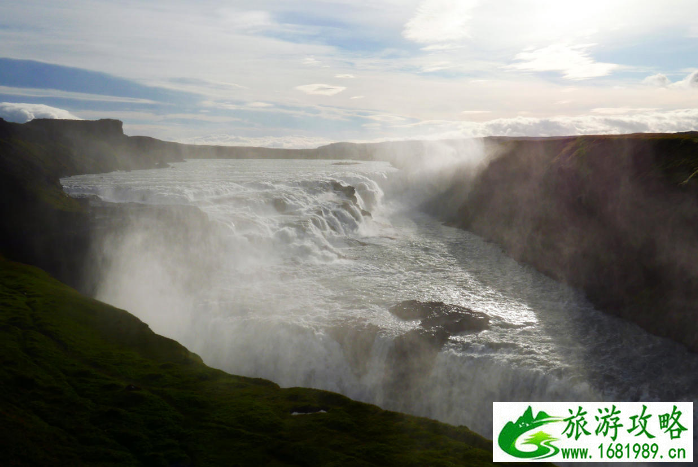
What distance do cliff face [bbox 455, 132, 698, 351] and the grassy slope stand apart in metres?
15.7

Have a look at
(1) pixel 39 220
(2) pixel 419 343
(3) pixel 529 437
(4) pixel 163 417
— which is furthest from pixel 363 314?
(1) pixel 39 220

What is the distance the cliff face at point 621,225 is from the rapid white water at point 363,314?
52.0 inches

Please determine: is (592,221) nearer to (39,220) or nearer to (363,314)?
(363,314)

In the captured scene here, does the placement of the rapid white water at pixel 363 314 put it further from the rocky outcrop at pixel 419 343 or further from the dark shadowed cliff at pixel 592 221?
the dark shadowed cliff at pixel 592 221

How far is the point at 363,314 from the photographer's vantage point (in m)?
20.7

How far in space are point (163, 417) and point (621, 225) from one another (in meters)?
25.9

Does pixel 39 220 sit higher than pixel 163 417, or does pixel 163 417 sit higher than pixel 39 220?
pixel 39 220

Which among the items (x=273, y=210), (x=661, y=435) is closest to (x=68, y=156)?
(x=273, y=210)

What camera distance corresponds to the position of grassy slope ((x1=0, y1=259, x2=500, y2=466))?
8836mm

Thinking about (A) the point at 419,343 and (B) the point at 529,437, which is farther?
(A) the point at 419,343

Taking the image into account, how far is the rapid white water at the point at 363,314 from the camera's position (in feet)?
52.7

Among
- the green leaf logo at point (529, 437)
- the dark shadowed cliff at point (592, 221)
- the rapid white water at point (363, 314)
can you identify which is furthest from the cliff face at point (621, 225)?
the green leaf logo at point (529, 437)

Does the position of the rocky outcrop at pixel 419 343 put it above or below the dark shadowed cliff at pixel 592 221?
below

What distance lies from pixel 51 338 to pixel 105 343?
4.99 feet
